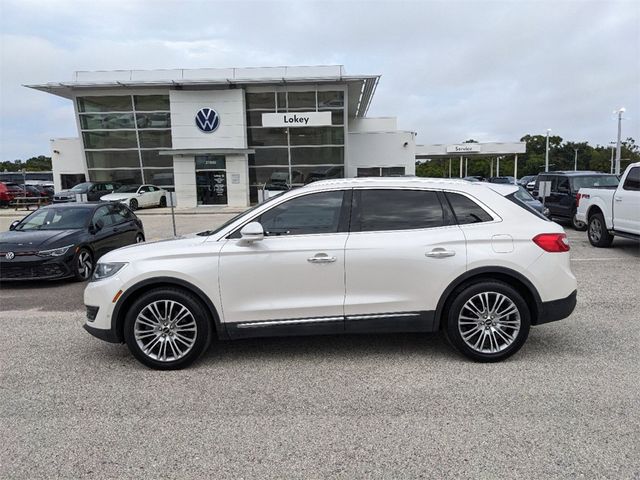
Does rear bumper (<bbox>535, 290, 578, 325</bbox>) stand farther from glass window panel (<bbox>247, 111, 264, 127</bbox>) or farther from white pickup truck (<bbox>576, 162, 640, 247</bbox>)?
glass window panel (<bbox>247, 111, 264, 127</bbox>)

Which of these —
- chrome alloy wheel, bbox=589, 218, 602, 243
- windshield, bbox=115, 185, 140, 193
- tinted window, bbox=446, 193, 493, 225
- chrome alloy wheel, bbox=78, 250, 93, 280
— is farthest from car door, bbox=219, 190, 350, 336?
windshield, bbox=115, 185, 140, 193

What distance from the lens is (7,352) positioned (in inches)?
197

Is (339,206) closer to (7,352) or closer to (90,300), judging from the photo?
(90,300)

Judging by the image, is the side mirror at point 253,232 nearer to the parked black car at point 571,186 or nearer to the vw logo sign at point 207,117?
the parked black car at point 571,186

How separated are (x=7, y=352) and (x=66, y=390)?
5.02ft

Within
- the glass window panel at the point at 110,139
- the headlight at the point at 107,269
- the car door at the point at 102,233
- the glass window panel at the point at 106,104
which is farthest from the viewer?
the glass window panel at the point at 110,139

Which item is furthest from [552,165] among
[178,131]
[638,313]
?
[638,313]

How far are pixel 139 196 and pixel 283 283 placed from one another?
83.6ft

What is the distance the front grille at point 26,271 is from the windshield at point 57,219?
121cm

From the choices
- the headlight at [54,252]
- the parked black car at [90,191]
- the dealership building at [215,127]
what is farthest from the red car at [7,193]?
the headlight at [54,252]

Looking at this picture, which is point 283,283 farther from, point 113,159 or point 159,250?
point 113,159

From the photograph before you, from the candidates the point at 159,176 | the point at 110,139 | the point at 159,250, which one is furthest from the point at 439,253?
the point at 110,139

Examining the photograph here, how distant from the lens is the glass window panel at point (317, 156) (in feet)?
96.1

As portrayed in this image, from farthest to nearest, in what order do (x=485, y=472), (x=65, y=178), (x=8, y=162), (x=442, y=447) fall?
(x=8, y=162) < (x=65, y=178) < (x=442, y=447) < (x=485, y=472)
